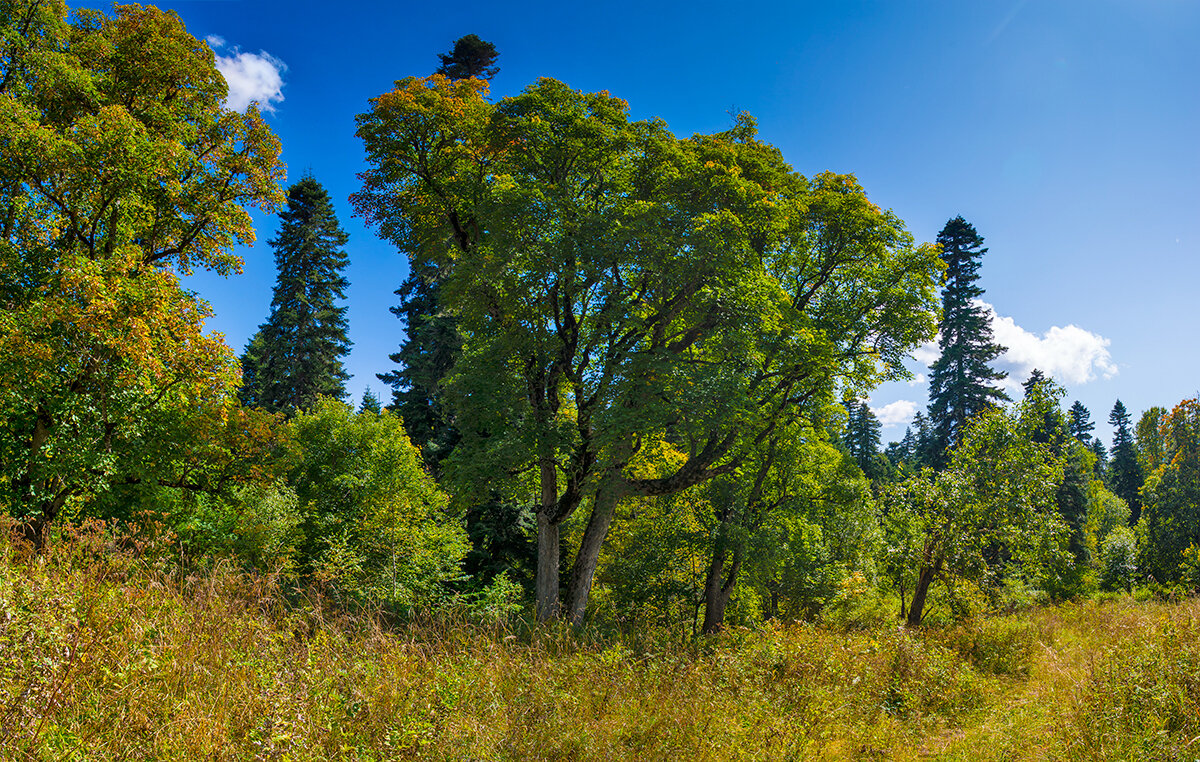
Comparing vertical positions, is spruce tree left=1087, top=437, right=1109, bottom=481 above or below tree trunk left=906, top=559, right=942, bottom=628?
above

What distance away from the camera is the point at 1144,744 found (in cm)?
483

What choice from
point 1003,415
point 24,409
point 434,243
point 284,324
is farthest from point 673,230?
point 284,324

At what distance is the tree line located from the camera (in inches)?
390

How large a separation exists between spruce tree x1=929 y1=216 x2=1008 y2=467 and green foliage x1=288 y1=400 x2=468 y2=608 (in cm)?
2578

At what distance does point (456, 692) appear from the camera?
4.79 metres

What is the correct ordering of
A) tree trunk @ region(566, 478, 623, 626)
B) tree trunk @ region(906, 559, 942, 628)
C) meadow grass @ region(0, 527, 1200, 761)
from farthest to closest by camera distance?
tree trunk @ region(906, 559, 942, 628), tree trunk @ region(566, 478, 623, 626), meadow grass @ region(0, 527, 1200, 761)

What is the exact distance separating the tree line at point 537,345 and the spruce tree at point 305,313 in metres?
13.5

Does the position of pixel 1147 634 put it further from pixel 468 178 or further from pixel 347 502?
pixel 347 502

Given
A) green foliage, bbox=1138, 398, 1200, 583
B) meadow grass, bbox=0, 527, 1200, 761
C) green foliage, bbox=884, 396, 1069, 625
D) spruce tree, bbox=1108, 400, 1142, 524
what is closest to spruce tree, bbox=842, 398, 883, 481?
spruce tree, bbox=1108, 400, 1142, 524

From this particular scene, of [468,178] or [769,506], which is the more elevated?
[468,178]

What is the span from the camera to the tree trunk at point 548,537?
1249 centimetres

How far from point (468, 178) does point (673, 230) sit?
483 cm

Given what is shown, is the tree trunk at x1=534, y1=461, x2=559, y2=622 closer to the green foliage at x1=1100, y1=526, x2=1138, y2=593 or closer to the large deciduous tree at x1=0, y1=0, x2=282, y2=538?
the large deciduous tree at x1=0, y1=0, x2=282, y2=538

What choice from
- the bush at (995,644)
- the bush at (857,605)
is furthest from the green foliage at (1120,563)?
the bush at (995,644)
